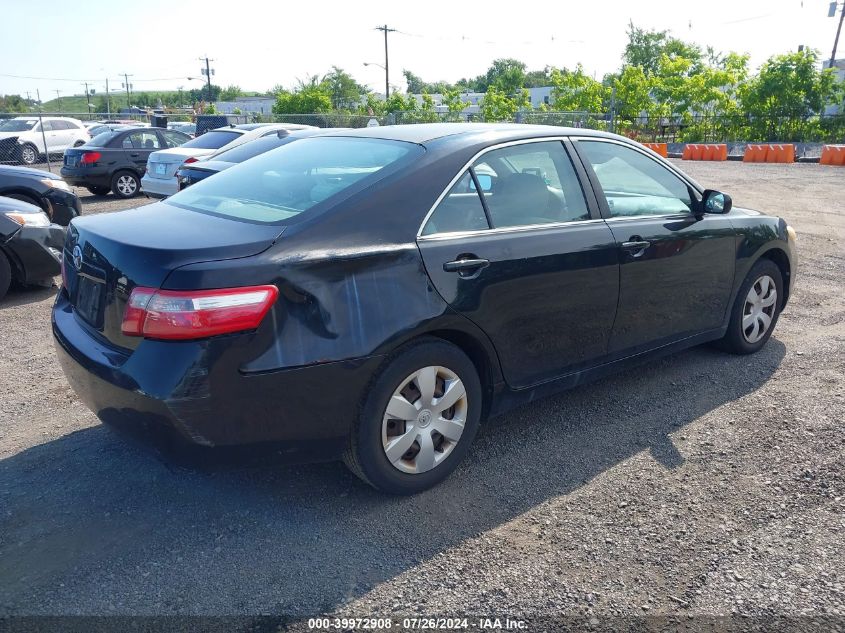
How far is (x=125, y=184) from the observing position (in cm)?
1554

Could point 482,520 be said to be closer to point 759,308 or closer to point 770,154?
point 759,308

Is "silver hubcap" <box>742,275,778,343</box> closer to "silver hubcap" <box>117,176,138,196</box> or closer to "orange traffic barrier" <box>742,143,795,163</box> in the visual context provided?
"silver hubcap" <box>117,176,138,196</box>

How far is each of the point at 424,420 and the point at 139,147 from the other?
47.4ft

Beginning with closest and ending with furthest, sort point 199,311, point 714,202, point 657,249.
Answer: point 199,311 < point 657,249 < point 714,202

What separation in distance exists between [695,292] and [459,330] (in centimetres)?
204

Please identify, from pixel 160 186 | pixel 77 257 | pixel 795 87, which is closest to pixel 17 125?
pixel 160 186

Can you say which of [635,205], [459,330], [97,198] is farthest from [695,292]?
[97,198]

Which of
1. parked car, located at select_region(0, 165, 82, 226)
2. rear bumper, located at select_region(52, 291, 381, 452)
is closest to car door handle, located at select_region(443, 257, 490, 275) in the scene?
rear bumper, located at select_region(52, 291, 381, 452)

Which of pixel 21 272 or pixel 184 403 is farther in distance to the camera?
pixel 21 272

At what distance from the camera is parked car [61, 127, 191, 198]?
15031mm

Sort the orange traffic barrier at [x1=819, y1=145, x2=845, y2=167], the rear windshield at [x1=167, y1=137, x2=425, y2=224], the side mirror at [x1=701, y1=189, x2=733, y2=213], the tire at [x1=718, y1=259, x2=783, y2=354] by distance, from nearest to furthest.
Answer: the rear windshield at [x1=167, y1=137, x2=425, y2=224] → the side mirror at [x1=701, y1=189, x2=733, y2=213] → the tire at [x1=718, y1=259, x2=783, y2=354] → the orange traffic barrier at [x1=819, y1=145, x2=845, y2=167]

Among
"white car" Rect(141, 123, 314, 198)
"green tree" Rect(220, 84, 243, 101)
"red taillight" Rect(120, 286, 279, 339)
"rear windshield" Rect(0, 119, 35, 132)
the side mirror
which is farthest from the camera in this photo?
"green tree" Rect(220, 84, 243, 101)

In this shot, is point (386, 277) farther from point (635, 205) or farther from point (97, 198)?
point (97, 198)

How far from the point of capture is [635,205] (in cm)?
429
